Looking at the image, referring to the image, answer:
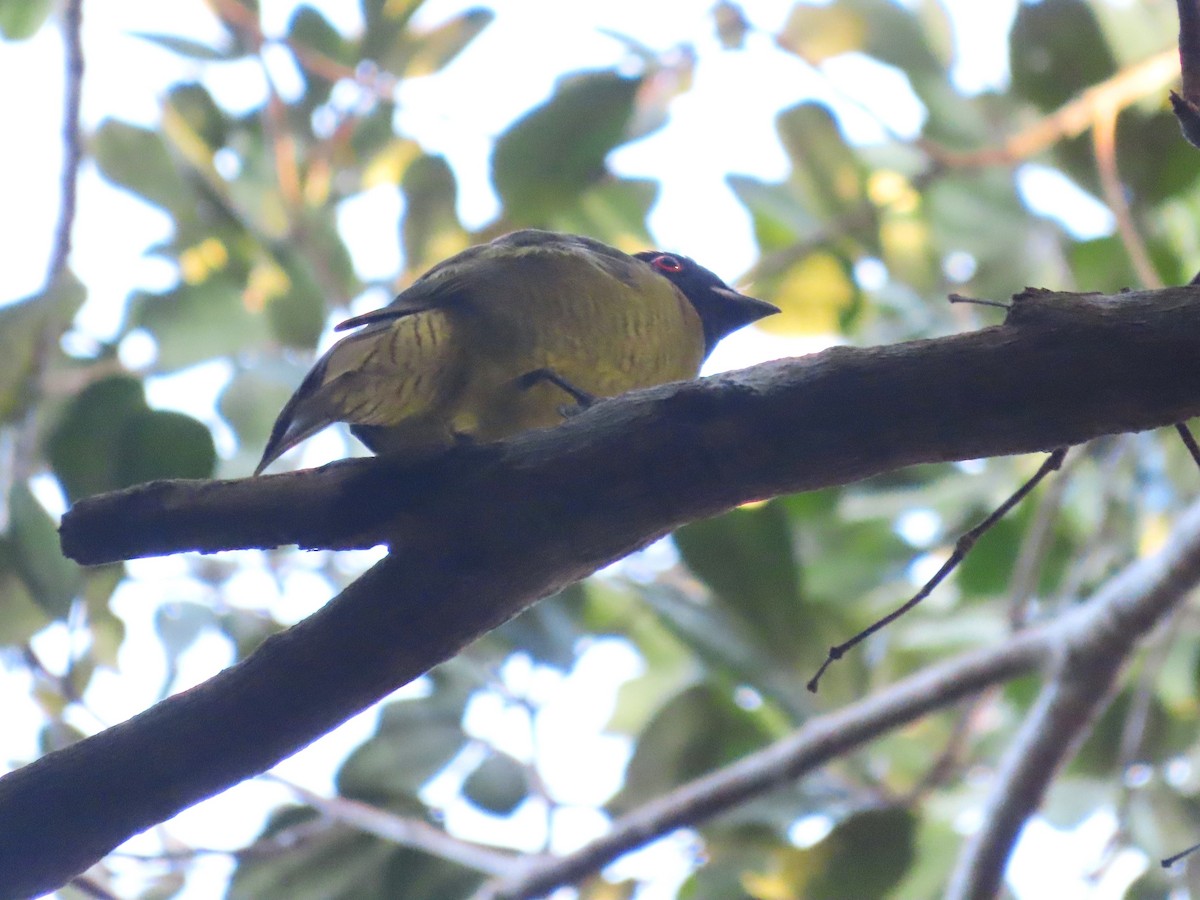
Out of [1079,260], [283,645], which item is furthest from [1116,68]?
[283,645]

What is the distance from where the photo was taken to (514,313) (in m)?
2.27

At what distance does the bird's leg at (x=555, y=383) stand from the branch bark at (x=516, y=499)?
24.6 inches

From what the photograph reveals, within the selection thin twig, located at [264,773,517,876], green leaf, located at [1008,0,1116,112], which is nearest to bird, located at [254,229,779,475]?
thin twig, located at [264,773,517,876]

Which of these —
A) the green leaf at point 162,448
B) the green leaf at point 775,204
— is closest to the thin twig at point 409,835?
the green leaf at point 162,448

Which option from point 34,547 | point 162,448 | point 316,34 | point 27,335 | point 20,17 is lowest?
point 34,547

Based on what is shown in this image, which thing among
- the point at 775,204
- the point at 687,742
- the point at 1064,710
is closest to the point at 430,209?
the point at 775,204

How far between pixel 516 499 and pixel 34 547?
1550 millimetres

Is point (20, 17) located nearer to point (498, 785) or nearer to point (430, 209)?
point (430, 209)

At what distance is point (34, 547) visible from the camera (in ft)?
8.38

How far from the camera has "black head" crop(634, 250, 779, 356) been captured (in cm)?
307

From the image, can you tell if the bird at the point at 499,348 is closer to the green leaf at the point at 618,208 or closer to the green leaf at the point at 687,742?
the green leaf at the point at 687,742

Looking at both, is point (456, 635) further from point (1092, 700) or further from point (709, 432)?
point (1092, 700)

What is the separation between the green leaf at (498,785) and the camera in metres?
3.11

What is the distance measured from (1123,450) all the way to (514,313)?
6.48ft
